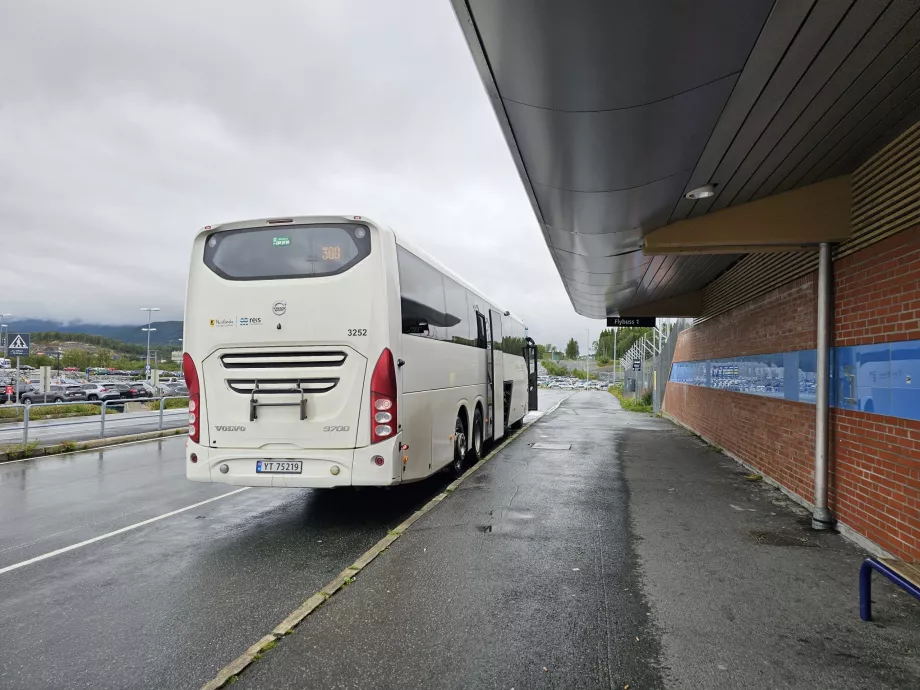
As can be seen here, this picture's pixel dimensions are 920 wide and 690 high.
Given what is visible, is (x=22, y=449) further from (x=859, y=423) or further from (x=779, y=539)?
(x=859, y=423)

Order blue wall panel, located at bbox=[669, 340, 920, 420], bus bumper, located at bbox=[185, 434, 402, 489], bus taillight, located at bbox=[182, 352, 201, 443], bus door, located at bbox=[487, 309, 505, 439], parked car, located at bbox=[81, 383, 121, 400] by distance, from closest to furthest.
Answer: blue wall panel, located at bbox=[669, 340, 920, 420] → bus bumper, located at bbox=[185, 434, 402, 489] → bus taillight, located at bbox=[182, 352, 201, 443] → bus door, located at bbox=[487, 309, 505, 439] → parked car, located at bbox=[81, 383, 121, 400]

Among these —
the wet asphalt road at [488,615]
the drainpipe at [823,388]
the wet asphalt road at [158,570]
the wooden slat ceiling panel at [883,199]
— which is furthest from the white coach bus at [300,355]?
the wooden slat ceiling panel at [883,199]

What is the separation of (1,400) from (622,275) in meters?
38.2

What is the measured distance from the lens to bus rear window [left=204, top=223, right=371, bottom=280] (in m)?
6.09

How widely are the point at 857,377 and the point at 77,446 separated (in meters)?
14.1

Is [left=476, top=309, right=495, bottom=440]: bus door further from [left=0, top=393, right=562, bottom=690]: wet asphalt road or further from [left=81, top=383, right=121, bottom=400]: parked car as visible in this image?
[left=81, top=383, right=121, bottom=400]: parked car

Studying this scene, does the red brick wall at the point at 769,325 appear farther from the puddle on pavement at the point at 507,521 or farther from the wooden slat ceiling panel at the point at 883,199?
the puddle on pavement at the point at 507,521

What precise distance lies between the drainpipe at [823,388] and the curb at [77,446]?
1334 centimetres

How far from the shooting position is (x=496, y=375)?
41.3ft

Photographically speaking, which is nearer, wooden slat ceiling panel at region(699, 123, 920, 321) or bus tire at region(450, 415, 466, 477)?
wooden slat ceiling panel at region(699, 123, 920, 321)

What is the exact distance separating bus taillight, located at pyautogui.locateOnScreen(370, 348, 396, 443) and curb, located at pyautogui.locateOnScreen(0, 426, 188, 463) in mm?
9515

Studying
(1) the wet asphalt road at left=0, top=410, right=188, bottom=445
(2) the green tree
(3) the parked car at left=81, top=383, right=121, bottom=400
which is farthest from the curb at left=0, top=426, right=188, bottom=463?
(2) the green tree

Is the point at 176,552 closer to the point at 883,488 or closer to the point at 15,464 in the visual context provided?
the point at 883,488

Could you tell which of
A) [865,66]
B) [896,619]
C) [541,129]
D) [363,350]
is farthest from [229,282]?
[896,619]
